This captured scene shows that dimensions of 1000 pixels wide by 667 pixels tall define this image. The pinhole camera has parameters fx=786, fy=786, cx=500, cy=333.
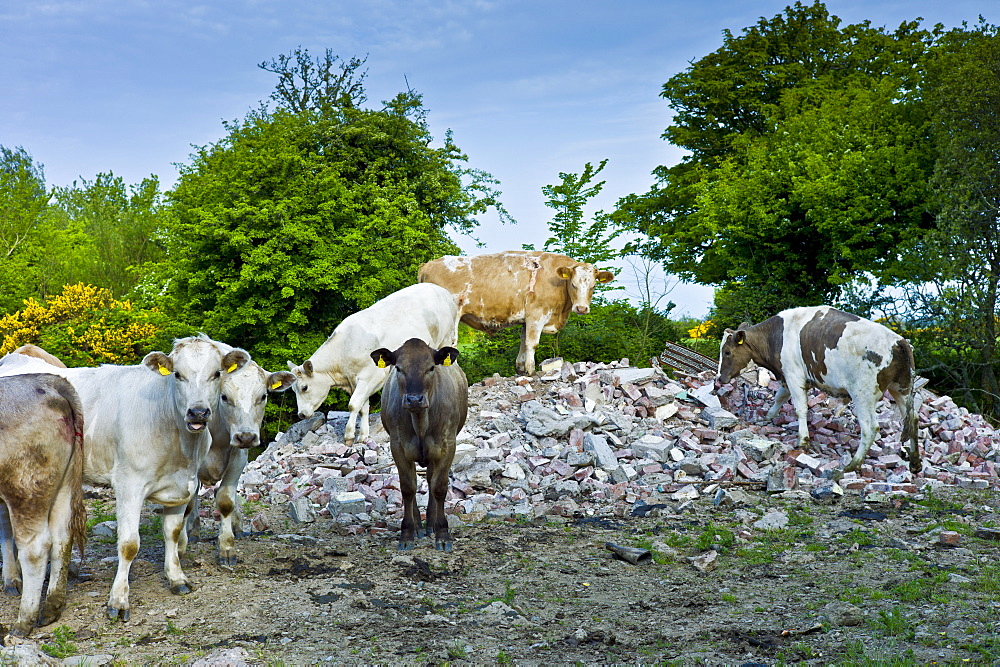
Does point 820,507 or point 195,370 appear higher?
point 195,370

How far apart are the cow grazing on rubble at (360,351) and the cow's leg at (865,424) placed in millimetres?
6637

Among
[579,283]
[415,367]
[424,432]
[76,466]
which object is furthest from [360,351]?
[76,466]

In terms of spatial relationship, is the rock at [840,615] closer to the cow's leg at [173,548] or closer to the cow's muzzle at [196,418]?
the cow's muzzle at [196,418]

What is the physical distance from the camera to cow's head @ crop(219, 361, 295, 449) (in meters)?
6.31

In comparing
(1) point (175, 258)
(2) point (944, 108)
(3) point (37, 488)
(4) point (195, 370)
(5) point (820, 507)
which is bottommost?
(5) point (820, 507)

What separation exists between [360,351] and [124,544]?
688 cm

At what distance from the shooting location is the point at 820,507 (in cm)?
954

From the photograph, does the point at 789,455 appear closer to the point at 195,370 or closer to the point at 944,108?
the point at 195,370

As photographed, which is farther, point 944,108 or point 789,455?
point 944,108

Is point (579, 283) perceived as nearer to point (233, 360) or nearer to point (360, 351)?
point (360, 351)

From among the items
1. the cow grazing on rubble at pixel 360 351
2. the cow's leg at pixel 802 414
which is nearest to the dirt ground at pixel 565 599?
the cow's leg at pixel 802 414

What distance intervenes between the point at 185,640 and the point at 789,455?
348 inches

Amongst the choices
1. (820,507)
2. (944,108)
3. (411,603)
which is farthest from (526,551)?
(944,108)

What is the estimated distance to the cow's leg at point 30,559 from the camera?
5.44 meters
